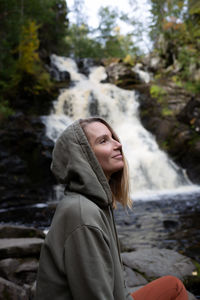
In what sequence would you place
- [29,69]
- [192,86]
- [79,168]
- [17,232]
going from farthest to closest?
[192,86]
[29,69]
[17,232]
[79,168]

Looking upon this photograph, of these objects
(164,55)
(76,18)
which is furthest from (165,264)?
(76,18)

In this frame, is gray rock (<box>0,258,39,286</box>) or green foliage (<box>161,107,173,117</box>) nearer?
gray rock (<box>0,258,39,286</box>)

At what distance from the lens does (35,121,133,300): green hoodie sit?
1219 millimetres

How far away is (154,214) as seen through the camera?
26.6 ft

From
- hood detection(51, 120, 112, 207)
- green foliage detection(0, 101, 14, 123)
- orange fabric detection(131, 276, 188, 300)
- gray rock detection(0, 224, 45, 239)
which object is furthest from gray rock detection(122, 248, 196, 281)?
green foliage detection(0, 101, 14, 123)

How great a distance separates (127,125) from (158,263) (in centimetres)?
1449

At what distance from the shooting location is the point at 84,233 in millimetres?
1258

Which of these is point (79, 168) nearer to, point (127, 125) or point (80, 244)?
point (80, 244)

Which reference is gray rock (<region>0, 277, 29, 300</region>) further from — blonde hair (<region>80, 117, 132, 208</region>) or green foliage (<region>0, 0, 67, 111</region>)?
green foliage (<region>0, 0, 67, 111</region>)

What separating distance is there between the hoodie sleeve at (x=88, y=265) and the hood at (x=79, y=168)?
Result: 0.89 feet

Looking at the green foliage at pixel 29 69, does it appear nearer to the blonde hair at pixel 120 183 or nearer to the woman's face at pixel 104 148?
the blonde hair at pixel 120 183

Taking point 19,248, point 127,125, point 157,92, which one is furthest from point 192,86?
point 19,248

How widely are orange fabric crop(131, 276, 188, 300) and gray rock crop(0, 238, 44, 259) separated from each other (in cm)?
232

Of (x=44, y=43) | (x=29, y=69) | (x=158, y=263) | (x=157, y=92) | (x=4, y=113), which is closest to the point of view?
(x=158, y=263)
